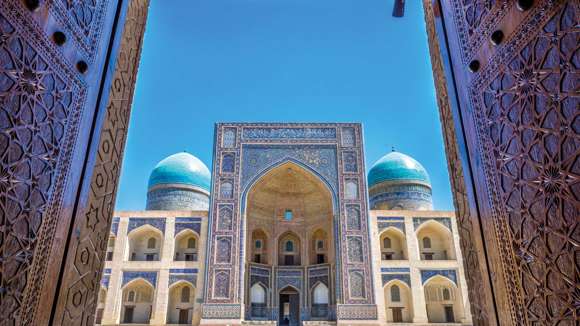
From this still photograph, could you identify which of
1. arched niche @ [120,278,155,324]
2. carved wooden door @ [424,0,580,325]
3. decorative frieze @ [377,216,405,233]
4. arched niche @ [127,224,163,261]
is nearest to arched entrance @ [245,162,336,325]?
decorative frieze @ [377,216,405,233]

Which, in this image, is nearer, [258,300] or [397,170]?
[258,300]

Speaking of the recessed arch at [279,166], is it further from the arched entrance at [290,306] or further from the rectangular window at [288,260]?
the arched entrance at [290,306]

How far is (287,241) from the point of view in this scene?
1834 cm

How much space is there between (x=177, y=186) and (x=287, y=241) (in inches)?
254

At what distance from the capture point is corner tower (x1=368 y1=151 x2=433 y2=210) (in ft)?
69.1

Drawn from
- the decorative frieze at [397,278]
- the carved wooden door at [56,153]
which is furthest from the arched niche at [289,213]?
the carved wooden door at [56,153]

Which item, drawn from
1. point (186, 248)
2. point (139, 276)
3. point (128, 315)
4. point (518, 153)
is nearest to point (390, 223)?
point (186, 248)

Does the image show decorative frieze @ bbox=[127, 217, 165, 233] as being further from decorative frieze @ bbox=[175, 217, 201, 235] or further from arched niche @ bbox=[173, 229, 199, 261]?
arched niche @ bbox=[173, 229, 199, 261]

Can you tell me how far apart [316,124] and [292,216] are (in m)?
4.02

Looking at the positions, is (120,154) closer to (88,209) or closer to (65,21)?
(88,209)

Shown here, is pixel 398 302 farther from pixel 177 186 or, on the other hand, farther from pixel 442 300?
pixel 177 186

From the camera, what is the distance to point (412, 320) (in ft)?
51.6

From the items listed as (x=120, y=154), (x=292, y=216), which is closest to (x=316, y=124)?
(x=292, y=216)

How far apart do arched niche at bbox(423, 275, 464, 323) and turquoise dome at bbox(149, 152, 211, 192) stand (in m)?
11.8
